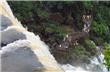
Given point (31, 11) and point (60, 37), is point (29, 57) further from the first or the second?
point (31, 11)

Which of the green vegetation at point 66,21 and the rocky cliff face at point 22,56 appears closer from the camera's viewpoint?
the rocky cliff face at point 22,56

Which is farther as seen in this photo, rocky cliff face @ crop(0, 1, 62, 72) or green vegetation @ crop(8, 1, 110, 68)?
green vegetation @ crop(8, 1, 110, 68)

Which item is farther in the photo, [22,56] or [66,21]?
[66,21]

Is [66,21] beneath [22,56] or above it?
above

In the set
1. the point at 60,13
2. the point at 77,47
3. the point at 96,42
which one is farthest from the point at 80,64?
the point at 60,13

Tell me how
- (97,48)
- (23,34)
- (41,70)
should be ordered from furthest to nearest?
(97,48)
(23,34)
(41,70)

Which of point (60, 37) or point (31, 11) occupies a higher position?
point (31, 11)

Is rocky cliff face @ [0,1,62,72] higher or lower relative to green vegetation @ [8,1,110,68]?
lower

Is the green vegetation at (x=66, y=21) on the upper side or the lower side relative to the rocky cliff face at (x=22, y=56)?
upper
